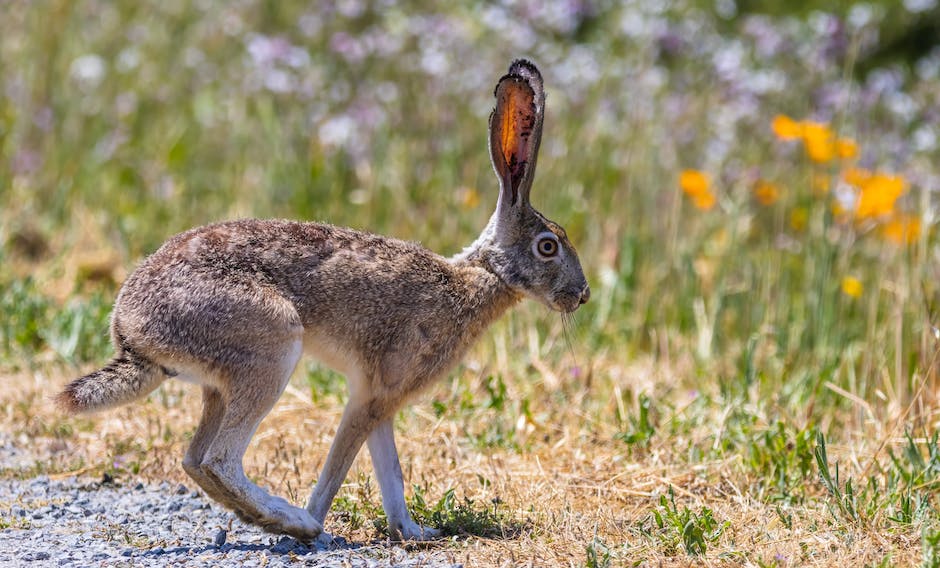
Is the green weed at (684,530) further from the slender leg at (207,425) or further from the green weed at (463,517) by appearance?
the slender leg at (207,425)

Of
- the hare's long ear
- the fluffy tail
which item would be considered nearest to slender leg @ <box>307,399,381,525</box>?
the fluffy tail

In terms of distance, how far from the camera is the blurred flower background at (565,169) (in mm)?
6586

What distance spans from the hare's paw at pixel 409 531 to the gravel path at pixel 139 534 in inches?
4.0

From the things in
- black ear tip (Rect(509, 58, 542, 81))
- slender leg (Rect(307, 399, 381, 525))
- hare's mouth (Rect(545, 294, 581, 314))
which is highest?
black ear tip (Rect(509, 58, 542, 81))

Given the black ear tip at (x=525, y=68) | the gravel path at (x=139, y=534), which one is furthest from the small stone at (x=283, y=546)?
the black ear tip at (x=525, y=68)

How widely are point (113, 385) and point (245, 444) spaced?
18.9 inches

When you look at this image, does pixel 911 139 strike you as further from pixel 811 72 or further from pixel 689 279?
pixel 689 279

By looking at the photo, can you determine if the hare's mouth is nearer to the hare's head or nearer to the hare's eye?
the hare's head

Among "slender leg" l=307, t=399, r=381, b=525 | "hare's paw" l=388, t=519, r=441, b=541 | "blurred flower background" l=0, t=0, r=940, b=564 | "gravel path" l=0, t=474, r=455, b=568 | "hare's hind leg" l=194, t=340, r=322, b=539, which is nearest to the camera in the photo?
"gravel path" l=0, t=474, r=455, b=568

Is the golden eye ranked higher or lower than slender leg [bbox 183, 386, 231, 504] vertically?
higher

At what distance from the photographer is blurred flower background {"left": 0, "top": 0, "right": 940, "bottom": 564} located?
21.6 feet

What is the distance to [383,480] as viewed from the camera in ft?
15.0

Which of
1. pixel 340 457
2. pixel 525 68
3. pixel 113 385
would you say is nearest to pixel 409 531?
pixel 340 457

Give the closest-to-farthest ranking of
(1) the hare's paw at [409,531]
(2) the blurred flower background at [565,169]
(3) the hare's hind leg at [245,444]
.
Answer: (3) the hare's hind leg at [245,444] < (1) the hare's paw at [409,531] < (2) the blurred flower background at [565,169]
